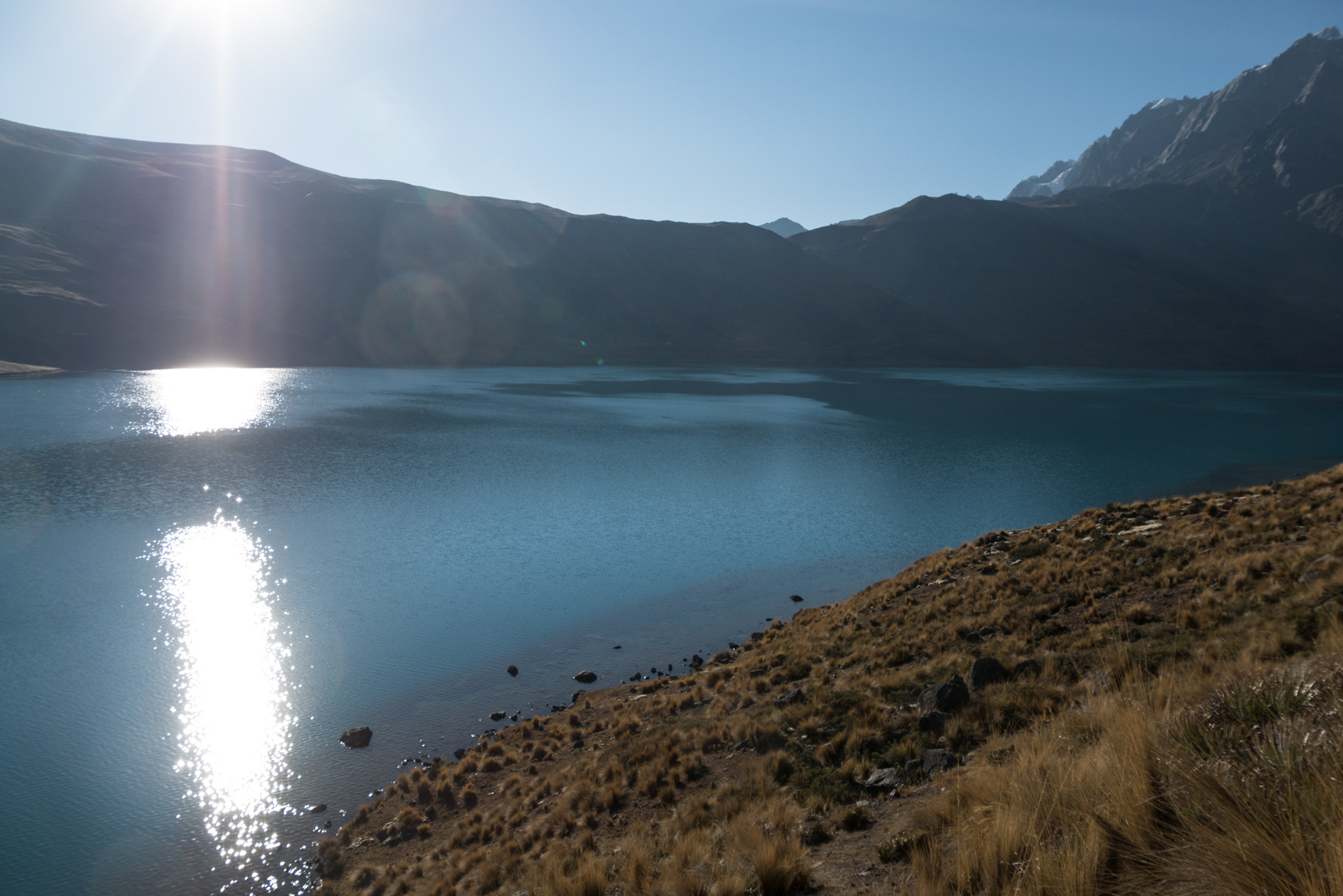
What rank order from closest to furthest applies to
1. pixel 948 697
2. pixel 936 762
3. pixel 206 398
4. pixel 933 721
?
pixel 936 762 → pixel 933 721 → pixel 948 697 → pixel 206 398

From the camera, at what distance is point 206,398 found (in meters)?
68.8

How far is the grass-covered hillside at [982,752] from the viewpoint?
3.42m

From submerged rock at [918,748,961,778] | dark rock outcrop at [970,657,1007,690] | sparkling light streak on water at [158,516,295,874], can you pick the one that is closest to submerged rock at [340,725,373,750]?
sparkling light streak on water at [158,516,295,874]

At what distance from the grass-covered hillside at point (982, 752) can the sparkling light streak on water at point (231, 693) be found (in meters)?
2.10

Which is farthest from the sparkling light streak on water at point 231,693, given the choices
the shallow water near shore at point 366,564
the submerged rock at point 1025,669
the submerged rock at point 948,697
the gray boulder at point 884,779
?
the submerged rock at point 1025,669

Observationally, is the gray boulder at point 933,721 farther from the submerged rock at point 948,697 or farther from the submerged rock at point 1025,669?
the submerged rock at point 1025,669

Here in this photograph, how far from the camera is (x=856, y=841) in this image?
5.35 m

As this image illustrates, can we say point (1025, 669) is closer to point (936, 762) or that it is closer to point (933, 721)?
point (933, 721)

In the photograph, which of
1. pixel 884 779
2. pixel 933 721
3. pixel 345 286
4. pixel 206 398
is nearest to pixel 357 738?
pixel 884 779

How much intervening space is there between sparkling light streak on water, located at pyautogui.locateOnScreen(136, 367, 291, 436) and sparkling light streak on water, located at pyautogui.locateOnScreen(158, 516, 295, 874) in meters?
32.6

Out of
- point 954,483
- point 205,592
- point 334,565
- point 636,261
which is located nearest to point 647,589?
point 334,565

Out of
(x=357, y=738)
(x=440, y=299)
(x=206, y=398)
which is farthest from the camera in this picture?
(x=440, y=299)

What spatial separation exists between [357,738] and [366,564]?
10.9 meters

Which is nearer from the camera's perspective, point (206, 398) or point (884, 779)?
point (884, 779)
